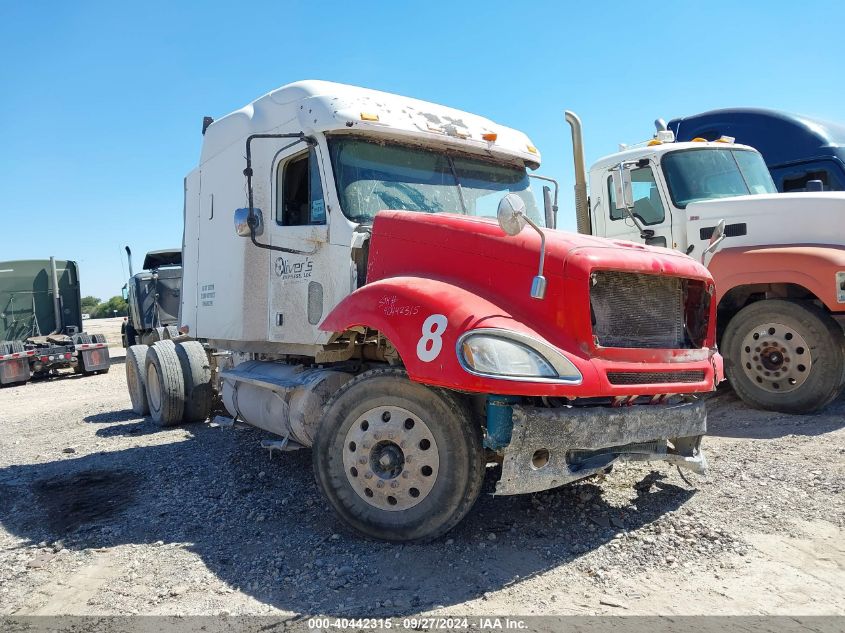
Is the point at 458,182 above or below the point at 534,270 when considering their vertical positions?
above

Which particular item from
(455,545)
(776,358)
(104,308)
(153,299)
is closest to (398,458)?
(455,545)

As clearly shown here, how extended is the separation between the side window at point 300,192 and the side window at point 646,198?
12.6ft

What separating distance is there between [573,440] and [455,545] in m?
0.96

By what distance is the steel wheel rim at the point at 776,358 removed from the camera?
6.36 meters

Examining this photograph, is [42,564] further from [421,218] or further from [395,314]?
[421,218]

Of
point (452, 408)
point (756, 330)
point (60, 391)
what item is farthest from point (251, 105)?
point (60, 391)

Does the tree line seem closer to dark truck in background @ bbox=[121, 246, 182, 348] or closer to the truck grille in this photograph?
dark truck in background @ bbox=[121, 246, 182, 348]

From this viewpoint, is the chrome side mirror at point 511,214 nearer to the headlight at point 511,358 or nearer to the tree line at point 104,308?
the headlight at point 511,358

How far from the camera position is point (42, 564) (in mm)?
3959

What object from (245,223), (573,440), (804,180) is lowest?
(573,440)

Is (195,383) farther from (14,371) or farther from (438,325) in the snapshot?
(14,371)

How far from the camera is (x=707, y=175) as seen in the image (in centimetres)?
751

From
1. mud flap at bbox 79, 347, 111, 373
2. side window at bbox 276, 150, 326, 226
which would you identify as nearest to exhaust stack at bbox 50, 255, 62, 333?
mud flap at bbox 79, 347, 111, 373

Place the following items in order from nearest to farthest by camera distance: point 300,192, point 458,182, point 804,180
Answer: point 458,182 < point 300,192 < point 804,180
